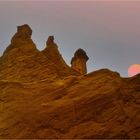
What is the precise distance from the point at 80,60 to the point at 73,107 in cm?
3358

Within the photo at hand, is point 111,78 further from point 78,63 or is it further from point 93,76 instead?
point 78,63

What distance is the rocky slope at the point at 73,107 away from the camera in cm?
2555

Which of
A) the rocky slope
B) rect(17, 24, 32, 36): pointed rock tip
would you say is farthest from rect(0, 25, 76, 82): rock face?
the rocky slope

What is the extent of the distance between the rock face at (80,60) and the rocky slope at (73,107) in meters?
28.3

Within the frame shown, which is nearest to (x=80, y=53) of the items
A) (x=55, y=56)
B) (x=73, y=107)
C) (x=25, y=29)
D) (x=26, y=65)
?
Answer: (x=55, y=56)

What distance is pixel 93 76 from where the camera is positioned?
29.6 metres

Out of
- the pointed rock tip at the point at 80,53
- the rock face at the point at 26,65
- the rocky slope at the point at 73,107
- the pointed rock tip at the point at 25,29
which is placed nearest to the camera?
A: the rocky slope at the point at 73,107

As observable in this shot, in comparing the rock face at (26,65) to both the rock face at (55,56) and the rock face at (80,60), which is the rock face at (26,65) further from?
the rock face at (80,60)

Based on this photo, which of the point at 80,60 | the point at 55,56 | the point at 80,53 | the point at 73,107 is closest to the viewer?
the point at 73,107

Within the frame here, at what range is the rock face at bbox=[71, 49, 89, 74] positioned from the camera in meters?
59.8

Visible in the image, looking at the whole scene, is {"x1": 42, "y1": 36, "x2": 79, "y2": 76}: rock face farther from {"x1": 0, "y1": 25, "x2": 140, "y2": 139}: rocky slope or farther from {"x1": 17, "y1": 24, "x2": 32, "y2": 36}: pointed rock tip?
{"x1": 0, "y1": 25, "x2": 140, "y2": 139}: rocky slope

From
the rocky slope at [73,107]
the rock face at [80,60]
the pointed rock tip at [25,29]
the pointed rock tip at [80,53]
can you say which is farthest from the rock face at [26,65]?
the pointed rock tip at [80,53]

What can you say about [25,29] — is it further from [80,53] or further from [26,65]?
[80,53]

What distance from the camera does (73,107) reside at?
27.0m
